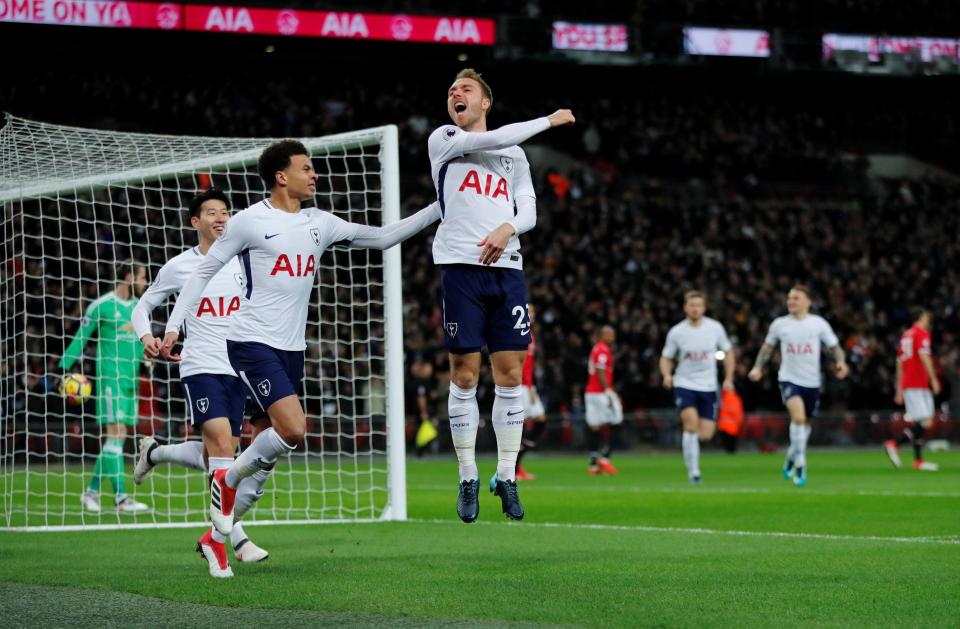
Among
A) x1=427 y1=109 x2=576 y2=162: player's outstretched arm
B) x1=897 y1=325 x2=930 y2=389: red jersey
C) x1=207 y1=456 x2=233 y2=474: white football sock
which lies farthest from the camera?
x1=897 y1=325 x2=930 y2=389: red jersey

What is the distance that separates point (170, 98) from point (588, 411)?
15755 millimetres

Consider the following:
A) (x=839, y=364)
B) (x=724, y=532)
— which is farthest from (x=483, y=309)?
(x=839, y=364)

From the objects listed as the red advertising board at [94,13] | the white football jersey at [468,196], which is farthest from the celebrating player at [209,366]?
the red advertising board at [94,13]

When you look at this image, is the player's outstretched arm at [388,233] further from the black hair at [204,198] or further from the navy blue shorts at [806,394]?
the navy blue shorts at [806,394]

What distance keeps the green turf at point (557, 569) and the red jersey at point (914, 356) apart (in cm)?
604

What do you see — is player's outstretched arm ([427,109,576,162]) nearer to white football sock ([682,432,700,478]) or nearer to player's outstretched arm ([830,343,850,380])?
player's outstretched arm ([830,343,850,380])

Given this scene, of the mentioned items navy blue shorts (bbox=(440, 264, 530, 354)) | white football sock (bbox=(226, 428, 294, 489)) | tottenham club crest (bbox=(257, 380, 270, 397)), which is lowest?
white football sock (bbox=(226, 428, 294, 489))

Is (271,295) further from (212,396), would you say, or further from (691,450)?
(691,450)

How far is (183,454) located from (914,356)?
13506 mm

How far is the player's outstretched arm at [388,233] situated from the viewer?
7.90 metres

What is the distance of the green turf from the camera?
6.11 metres

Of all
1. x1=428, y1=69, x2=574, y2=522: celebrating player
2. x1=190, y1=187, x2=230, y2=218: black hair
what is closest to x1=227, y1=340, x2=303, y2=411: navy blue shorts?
x1=428, y1=69, x2=574, y2=522: celebrating player

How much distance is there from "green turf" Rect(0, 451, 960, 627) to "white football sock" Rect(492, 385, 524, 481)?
69cm

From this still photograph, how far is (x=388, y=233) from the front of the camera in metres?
8.09
